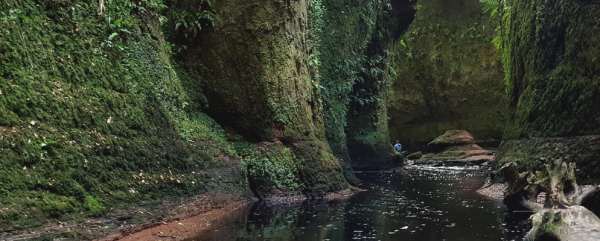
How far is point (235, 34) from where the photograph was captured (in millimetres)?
10992

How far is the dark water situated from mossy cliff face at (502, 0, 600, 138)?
2500mm

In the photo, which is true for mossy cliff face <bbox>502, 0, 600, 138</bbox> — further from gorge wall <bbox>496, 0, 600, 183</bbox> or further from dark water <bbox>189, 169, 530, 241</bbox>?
dark water <bbox>189, 169, 530, 241</bbox>

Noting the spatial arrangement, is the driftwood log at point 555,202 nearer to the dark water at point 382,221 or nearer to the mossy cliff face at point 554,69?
the dark water at point 382,221

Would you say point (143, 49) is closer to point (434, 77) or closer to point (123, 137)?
point (123, 137)

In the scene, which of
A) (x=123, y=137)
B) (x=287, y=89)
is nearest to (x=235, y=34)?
(x=287, y=89)

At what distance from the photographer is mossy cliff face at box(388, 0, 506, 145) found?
109ft

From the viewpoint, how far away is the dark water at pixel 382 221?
6.58 metres

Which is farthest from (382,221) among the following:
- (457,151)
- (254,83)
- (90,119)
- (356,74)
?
(457,151)

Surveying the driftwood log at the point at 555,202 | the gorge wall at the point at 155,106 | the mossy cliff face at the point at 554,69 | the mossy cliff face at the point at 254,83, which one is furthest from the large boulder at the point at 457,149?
the driftwood log at the point at 555,202

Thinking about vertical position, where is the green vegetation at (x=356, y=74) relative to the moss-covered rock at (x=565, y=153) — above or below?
above

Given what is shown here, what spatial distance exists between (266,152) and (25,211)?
6116 millimetres

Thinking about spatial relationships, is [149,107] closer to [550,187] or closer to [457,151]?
[550,187]

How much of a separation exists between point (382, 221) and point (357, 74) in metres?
12.7

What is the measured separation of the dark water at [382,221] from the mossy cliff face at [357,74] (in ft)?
17.0
